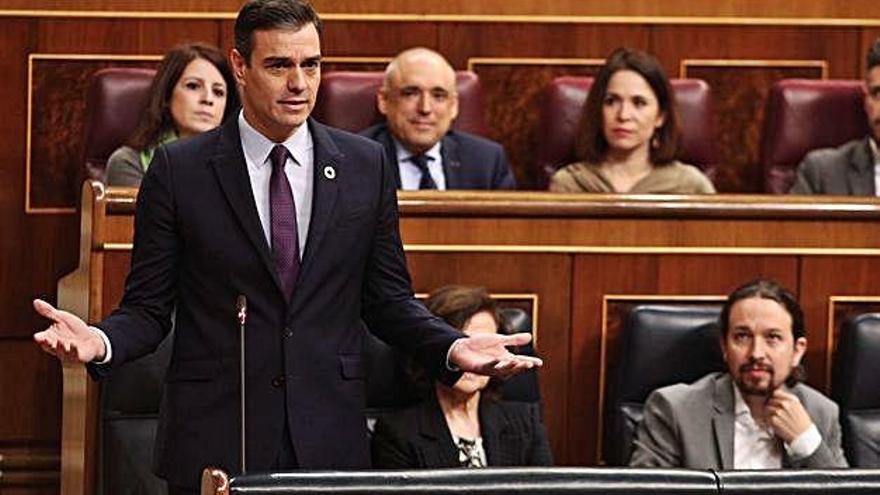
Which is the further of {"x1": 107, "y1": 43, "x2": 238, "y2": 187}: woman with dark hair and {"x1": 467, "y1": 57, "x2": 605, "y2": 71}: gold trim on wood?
{"x1": 467, "y1": 57, "x2": 605, "y2": 71}: gold trim on wood

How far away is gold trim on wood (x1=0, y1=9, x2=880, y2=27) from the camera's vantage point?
2.06 metres

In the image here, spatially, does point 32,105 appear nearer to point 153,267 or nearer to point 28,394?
point 28,394

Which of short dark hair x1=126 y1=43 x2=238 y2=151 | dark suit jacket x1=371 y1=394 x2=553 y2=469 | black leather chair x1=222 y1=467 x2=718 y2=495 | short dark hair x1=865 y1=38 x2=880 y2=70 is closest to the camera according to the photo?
black leather chair x1=222 y1=467 x2=718 y2=495

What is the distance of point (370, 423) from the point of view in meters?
1.52

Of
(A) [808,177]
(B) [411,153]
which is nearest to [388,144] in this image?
(B) [411,153]

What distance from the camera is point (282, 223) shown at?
4.02 feet

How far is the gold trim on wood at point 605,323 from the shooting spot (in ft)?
5.39

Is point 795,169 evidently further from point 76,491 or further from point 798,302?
point 76,491

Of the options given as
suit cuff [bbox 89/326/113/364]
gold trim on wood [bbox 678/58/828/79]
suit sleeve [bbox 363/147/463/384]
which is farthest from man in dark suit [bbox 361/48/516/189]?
suit cuff [bbox 89/326/113/364]

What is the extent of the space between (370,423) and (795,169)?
771 millimetres

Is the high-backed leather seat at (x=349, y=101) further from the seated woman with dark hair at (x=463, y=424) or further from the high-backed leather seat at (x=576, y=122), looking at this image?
the seated woman with dark hair at (x=463, y=424)

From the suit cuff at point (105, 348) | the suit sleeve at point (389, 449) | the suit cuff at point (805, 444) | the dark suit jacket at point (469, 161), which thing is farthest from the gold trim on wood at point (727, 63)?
the suit cuff at point (105, 348)

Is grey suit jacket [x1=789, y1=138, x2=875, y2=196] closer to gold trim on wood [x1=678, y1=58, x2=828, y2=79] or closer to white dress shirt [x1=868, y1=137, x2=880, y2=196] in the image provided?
white dress shirt [x1=868, y1=137, x2=880, y2=196]

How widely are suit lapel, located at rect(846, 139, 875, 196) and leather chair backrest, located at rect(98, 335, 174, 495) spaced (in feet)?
2.63
